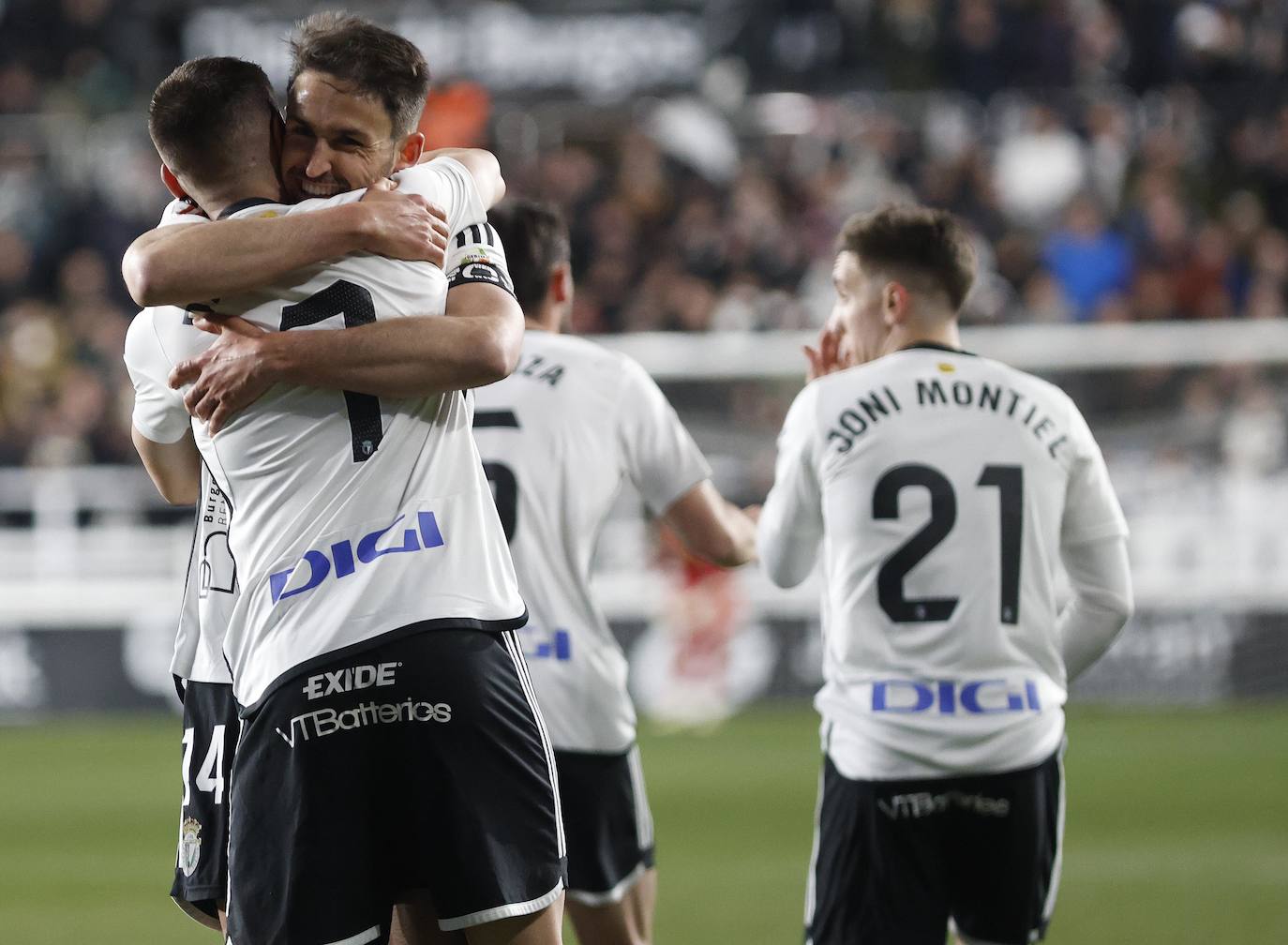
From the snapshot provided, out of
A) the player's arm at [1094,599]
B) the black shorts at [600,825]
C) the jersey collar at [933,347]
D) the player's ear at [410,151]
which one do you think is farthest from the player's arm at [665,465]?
the player's ear at [410,151]

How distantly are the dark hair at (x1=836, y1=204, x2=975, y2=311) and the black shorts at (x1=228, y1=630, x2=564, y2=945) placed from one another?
1.59 meters

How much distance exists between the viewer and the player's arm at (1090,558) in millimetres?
3852

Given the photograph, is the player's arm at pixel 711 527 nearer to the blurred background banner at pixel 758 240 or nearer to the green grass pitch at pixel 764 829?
the green grass pitch at pixel 764 829

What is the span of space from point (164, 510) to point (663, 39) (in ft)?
22.1

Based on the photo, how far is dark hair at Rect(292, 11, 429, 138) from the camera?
2.92 metres

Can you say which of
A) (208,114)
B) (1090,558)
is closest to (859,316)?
(1090,558)

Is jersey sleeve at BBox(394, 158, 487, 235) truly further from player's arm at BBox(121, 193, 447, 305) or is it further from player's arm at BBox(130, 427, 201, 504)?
player's arm at BBox(130, 427, 201, 504)

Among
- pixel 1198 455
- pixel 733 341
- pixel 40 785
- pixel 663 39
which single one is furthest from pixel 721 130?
pixel 40 785

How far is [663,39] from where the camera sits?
53.9 ft

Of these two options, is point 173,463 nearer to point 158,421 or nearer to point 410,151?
point 158,421

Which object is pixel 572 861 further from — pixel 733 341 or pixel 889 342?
pixel 733 341

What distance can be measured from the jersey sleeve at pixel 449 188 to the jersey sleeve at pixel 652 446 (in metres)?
1.33

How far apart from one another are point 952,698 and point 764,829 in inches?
186

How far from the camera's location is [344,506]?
9.31ft
